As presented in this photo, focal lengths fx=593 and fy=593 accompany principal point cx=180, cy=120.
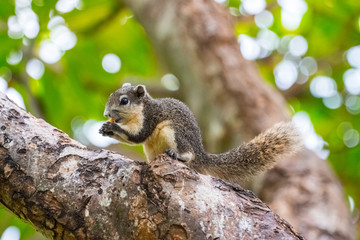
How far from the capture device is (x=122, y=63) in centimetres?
570

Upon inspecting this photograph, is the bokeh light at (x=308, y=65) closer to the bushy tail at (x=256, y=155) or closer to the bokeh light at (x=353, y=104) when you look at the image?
the bokeh light at (x=353, y=104)

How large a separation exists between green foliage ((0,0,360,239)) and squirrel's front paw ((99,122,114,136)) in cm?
136

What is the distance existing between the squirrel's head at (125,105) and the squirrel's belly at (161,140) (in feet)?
0.78

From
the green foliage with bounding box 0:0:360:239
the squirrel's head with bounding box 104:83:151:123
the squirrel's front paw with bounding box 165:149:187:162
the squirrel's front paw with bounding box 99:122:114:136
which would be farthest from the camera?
the green foliage with bounding box 0:0:360:239

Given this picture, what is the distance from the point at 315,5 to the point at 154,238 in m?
4.18

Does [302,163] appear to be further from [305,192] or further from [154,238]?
[154,238]

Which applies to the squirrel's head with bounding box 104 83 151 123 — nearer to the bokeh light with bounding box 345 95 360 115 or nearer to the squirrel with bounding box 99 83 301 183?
the squirrel with bounding box 99 83 301 183

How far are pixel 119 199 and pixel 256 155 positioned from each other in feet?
4.23

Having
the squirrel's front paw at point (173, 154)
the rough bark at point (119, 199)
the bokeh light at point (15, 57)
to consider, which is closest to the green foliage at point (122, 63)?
the bokeh light at point (15, 57)

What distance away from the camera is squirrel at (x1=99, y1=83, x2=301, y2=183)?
126 inches

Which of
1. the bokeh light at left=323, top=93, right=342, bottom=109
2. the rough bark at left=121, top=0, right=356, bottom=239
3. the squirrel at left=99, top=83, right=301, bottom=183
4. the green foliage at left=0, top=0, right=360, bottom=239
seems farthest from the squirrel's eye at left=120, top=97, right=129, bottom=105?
the bokeh light at left=323, top=93, right=342, bottom=109

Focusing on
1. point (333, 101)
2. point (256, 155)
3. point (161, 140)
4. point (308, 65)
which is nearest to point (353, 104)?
point (333, 101)

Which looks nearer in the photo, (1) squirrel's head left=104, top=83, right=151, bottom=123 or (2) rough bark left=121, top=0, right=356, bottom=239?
(1) squirrel's head left=104, top=83, right=151, bottom=123

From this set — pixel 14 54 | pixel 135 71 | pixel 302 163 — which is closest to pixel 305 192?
pixel 302 163
